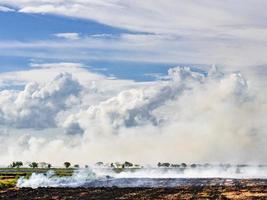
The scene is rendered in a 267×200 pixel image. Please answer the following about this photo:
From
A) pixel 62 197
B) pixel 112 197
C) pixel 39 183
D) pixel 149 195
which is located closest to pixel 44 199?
pixel 62 197

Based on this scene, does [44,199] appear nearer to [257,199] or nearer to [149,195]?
[149,195]

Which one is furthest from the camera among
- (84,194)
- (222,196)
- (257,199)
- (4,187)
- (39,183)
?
(39,183)

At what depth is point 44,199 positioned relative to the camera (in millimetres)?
88750

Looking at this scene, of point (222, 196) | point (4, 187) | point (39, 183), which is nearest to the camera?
point (222, 196)

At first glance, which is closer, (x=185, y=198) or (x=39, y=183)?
(x=185, y=198)

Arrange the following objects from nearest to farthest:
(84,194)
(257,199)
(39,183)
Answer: (257,199) → (84,194) → (39,183)

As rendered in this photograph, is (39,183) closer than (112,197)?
No

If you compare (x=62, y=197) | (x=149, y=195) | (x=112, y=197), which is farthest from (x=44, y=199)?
(x=149, y=195)

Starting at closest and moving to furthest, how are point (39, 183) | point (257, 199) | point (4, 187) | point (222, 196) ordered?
point (257, 199), point (222, 196), point (4, 187), point (39, 183)

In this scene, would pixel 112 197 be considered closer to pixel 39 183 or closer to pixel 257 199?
pixel 257 199

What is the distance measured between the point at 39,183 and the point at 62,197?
156 ft

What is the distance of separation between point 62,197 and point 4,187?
112ft

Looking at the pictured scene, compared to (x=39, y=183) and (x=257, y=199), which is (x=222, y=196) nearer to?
(x=257, y=199)

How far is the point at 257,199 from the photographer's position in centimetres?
8419
